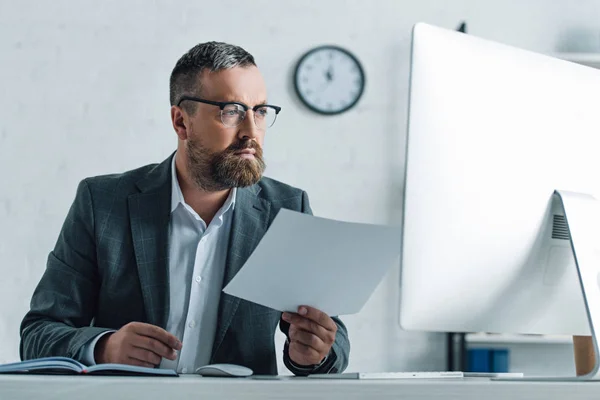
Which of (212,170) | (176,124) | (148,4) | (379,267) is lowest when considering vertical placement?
(379,267)

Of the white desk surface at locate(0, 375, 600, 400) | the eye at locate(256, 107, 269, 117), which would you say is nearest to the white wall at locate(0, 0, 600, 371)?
the eye at locate(256, 107, 269, 117)

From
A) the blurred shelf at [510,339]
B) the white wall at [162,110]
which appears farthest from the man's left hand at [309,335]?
the white wall at [162,110]

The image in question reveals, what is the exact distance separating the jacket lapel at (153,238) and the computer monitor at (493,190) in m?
0.71

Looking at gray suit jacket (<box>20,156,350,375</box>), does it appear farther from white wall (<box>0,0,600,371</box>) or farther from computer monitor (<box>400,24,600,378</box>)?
white wall (<box>0,0,600,371</box>)

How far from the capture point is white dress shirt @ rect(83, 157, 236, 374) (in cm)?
153

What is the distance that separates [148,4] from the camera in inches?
122

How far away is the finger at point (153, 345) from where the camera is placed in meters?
1.07

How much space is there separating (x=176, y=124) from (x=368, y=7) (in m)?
1.67

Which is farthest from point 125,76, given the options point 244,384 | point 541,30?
point 244,384

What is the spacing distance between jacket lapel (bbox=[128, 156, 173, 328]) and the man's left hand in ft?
1.42

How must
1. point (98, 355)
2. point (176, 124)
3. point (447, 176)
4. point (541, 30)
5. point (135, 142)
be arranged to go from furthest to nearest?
point (541, 30) < point (135, 142) < point (176, 124) < point (98, 355) < point (447, 176)

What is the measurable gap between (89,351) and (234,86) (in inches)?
27.9

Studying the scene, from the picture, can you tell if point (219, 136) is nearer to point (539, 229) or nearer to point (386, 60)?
point (539, 229)

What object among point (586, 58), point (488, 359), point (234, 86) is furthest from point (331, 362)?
point (586, 58)
